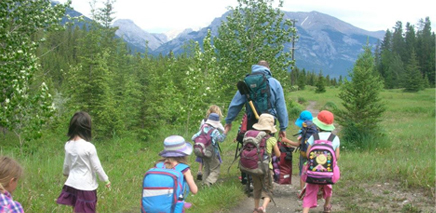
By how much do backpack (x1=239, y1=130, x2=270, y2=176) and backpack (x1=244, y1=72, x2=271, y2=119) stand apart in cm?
95

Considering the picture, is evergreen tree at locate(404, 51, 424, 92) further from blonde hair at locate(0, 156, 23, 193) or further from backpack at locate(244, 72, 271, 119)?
blonde hair at locate(0, 156, 23, 193)

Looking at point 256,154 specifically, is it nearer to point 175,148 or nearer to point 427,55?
point 175,148

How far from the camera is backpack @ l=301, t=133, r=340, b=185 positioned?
5.36 metres

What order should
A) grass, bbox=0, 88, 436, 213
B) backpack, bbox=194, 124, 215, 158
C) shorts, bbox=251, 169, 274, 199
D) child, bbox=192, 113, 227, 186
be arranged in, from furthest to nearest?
1. child, bbox=192, 113, 227, 186
2. backpack, bbox=194, 124, 215, 158
3. grass, bbox=0, 88, 436, 213
4. shorts, bbox=251, 169, 274, 199

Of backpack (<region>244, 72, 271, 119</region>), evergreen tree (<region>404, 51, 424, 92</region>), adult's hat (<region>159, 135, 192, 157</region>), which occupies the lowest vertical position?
evergreen tree (<region>404, 51, 424, 92</region>)

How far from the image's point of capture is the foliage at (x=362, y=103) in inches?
521

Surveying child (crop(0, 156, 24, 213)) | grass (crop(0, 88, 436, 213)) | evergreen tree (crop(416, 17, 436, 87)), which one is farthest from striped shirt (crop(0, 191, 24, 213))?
evergreen tree (crop(416, 17, 436, 87))

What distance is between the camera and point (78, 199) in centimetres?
459

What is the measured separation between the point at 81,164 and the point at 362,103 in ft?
36.5

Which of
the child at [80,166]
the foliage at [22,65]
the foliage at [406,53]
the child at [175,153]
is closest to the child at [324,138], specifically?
the child at [175,153]

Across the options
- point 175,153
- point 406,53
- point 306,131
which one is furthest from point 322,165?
point 406,53

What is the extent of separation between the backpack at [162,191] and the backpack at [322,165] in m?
2.34

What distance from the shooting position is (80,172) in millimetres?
4613

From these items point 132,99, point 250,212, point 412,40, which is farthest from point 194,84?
point 412,40
